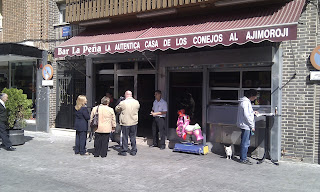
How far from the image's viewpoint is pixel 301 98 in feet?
25.3

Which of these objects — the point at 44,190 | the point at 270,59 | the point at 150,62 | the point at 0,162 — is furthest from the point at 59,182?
the point at 270,59

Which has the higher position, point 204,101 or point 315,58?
point 315,58

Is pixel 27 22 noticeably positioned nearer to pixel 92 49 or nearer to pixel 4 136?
pixel 92 49

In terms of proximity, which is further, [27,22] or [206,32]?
[27,22]

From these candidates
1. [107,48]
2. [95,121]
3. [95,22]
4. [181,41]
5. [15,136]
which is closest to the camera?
[181,41]

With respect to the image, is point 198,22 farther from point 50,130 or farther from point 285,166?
point 50,130

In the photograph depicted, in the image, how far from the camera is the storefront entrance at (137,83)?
10.8m

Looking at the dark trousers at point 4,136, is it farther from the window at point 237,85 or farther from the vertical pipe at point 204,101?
the window at point 237,85

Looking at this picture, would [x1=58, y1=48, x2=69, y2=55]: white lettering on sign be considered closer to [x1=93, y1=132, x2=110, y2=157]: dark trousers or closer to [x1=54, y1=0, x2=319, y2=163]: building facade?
[x1=54, y1=0, x2=319, y2=163]: building facade

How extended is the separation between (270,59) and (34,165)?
6.33 metres

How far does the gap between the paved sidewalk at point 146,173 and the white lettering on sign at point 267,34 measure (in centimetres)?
297

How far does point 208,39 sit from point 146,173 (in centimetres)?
341

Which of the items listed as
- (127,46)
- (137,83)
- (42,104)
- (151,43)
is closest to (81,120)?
(127,46)

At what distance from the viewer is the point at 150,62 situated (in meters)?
10.1
